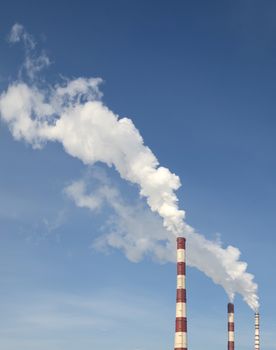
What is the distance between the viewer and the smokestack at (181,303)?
45291 millimetres

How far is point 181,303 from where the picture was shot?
151 ft

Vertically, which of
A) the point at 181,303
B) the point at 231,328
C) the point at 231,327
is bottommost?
the point at 231,328

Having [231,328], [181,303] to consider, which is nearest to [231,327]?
[231,328]

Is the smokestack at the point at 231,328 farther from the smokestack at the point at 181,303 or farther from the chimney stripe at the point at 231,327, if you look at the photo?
the smokestack at the point at 181,303

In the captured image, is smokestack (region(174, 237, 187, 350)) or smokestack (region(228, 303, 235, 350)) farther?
smokestack (region(228, 303, 235, 350))

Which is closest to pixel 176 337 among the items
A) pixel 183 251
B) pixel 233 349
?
pixel 183 251

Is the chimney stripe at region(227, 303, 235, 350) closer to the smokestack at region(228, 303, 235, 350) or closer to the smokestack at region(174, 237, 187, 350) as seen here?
the smokestack at region(228, 303, 235, 350)

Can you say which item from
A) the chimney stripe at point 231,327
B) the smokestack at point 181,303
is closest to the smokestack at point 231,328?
the chimney stripe at point 231,327

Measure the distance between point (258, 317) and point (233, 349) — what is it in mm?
9915

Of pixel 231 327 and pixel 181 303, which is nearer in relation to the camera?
pixel 181 303

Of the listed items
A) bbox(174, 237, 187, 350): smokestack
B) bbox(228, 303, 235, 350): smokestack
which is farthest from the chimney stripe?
bbox(174, 237, 187, 350): smokestack

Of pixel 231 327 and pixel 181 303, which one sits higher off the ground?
pixel 181 303

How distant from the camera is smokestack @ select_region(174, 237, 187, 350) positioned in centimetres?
4529

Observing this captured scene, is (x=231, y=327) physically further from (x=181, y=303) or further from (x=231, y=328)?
(x=181, y=303)
